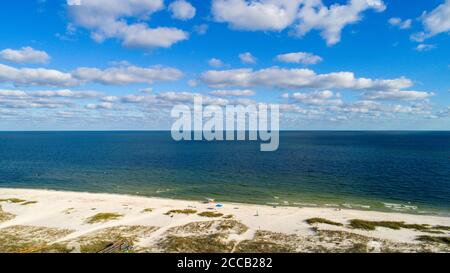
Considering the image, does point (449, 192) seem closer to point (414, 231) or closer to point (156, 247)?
point (414, 231)

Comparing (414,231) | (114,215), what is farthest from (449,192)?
(114,215)

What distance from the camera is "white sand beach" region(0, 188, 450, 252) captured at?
35031mm

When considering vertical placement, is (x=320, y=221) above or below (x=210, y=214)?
above

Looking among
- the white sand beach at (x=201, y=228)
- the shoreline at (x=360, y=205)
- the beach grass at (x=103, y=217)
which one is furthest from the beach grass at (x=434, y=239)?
the beach grass at (x=103, y=217)

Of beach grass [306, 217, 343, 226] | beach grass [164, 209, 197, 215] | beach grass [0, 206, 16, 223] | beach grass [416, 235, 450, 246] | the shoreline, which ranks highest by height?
beach grass [416, 235, 450, 246]

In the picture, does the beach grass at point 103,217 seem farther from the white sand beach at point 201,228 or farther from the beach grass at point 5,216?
the beach grass at point 5,216

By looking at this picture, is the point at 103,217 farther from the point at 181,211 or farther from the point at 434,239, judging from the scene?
the point at 434,239

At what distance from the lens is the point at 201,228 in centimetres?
4216

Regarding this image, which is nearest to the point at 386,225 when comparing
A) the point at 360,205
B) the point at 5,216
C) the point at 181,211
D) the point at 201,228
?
the point at 360,205

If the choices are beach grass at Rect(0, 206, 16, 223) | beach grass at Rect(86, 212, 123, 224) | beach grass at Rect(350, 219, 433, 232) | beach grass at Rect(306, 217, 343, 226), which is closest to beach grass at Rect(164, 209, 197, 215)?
beach grass at Rect(86, 212, 123, 224)

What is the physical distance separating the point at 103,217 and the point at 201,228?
1742 centimetres

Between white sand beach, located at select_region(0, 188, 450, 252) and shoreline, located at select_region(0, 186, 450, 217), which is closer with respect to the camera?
white sand beach, located at select_region(0, 188, 450, 252)

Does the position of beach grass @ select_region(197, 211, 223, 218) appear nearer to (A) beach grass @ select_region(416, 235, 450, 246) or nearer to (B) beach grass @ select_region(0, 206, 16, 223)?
(A) beach grass @ select_region(416, 235, 450, 246)
